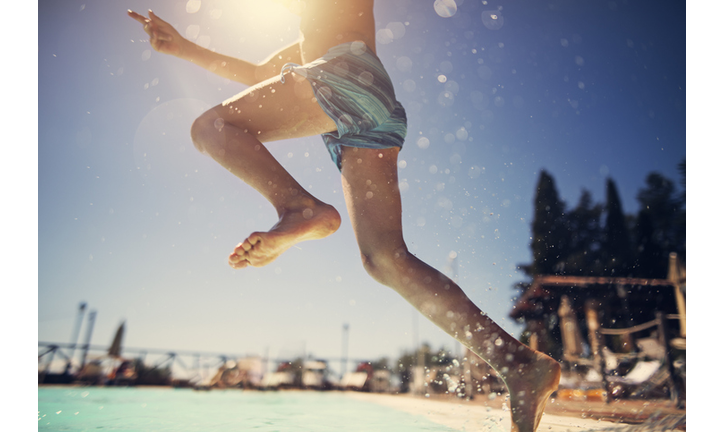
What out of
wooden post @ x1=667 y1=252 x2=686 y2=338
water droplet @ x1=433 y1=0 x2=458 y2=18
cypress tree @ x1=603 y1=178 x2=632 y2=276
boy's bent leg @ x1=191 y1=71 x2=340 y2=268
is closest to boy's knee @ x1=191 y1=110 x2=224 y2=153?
boy's bent leg @ x1=191 y1=71 x2=340 y2=268

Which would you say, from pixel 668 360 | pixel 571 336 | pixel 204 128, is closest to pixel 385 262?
pixel 204 128

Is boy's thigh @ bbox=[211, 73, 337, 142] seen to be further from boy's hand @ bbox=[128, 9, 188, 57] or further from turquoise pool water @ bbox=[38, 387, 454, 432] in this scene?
turquoise pool water @ bbox=[38, 387, 454, 432]

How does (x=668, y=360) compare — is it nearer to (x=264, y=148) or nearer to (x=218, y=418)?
(x=218, y=418)

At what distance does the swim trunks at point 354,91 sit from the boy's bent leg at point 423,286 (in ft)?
0.27

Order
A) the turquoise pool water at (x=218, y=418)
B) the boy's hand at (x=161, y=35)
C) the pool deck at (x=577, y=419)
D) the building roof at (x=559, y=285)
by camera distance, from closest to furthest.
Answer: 1. the boy's hand at (x=161, y=35)
2. the pool deck at (x=577, y=419)
3. the turquoise pool water at (x=218, y=418)
4. the building roof at (x=559, y=285)

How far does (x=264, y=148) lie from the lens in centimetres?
83

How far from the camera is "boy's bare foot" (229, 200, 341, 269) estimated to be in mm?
727

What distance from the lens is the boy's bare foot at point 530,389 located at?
0.78 metres

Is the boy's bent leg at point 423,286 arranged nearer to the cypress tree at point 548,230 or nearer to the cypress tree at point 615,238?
the cypress tree at point 615,238

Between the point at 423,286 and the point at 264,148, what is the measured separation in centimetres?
49

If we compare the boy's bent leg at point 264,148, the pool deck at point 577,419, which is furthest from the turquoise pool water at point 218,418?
the boy's bent leg at point 264,148

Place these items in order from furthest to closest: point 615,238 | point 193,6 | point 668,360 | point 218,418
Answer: point 615,238 → point 193,6 → point 668,360 → point 218,418
